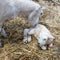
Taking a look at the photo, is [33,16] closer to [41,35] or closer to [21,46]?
[41,35]

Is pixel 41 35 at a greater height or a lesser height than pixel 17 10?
lesser

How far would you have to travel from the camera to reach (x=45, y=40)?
356cm

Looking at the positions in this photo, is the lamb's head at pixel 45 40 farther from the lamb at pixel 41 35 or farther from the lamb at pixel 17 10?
the lamb at pixel 17 10

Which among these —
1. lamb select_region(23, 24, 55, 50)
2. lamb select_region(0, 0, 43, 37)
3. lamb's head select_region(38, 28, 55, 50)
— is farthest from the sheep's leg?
lamb's head select_region(38, 28, 55, 50)

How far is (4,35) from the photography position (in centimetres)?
367

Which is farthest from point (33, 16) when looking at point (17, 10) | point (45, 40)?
point (45, 40)

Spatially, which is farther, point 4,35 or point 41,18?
point 41,18

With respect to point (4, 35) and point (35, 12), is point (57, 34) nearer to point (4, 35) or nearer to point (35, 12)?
point (35, 12)

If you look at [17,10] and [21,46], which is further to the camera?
[17,10]

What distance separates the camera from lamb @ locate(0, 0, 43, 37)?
3688mm

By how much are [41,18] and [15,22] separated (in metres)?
0.71

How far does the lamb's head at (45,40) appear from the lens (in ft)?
11.7

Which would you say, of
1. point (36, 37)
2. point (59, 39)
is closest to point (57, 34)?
point (59, 39)

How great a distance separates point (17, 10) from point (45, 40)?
26.2 inches
